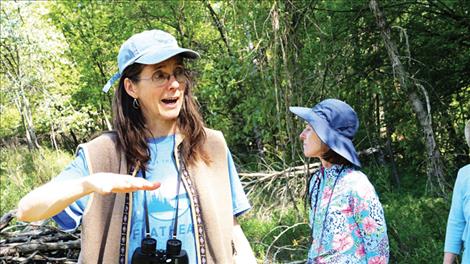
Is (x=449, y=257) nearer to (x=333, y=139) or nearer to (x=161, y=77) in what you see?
(x=333, y=139)

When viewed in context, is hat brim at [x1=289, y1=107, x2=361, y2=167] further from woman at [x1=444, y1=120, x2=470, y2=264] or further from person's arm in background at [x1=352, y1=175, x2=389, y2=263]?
woman at [x1=444, y1=120, x2=470, y2=264]

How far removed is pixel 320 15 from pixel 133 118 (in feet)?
13.9

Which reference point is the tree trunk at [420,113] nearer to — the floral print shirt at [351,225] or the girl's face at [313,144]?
the girl's face at [313,144]

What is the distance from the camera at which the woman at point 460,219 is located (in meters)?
2.61

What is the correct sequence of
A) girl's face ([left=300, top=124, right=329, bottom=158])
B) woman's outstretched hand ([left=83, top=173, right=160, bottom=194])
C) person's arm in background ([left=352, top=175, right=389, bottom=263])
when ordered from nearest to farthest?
woman's outstretched hand ([left=83, top=173, right=160, bottom=194]), person's arm in background ([left=352, top=175, right=389, bottom=263]), girl's face ([left=300, top=124, right=329, bottom=158])

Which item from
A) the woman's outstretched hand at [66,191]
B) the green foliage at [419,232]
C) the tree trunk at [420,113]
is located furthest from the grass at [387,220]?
the woman's outstretched hand at [66,191]

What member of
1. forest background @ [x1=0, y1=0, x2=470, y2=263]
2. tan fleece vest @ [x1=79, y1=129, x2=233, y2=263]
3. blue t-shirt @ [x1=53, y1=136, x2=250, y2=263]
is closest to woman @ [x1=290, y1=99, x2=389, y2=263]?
forest background @ [x1=0, y1=0, x2=470, y2=263]

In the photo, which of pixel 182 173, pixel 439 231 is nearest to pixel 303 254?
pixel 439 231

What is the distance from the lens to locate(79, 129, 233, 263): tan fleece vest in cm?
159

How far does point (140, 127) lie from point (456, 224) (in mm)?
1787

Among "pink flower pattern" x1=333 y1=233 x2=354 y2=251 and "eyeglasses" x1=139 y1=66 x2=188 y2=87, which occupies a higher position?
"eyeglasses" x1=139 y1=66 x2=188 y2=87

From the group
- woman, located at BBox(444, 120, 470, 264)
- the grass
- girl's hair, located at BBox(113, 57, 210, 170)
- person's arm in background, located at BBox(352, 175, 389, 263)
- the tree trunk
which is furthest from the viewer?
the grass

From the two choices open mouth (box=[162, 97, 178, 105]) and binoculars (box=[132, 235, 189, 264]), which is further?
open mouth (box=[162, 97, 178, 105])

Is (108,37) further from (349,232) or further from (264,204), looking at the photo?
(349,232)
